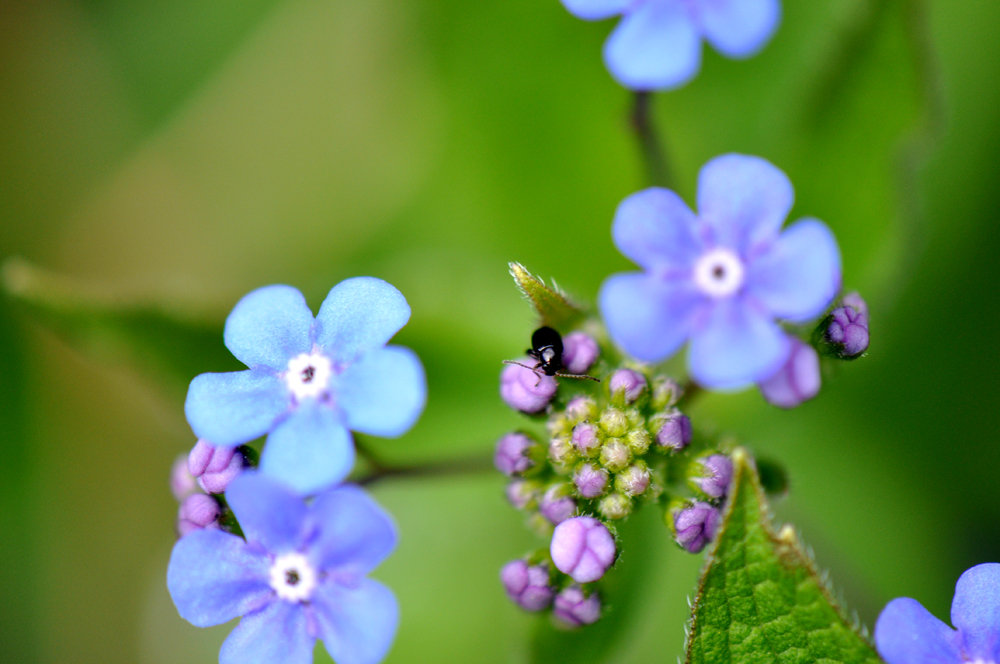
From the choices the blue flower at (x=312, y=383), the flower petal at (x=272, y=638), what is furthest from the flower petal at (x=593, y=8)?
the flower petal at (x=272, y=638)

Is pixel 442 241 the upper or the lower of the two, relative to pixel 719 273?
upper

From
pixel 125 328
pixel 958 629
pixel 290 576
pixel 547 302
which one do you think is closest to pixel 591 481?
pixel 547 302

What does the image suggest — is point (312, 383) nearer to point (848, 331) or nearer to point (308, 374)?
point (308, 374)

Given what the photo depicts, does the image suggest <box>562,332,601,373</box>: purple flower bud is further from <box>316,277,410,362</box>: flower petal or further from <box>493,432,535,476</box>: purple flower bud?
<box>316,277,410,362</box>: flower petal

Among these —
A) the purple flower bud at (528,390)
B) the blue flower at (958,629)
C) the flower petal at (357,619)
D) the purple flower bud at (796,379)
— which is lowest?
the blue flower at (958,629)

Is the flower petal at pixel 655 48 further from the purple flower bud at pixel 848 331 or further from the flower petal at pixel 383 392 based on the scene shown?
the flower petal at pixel 383 392
